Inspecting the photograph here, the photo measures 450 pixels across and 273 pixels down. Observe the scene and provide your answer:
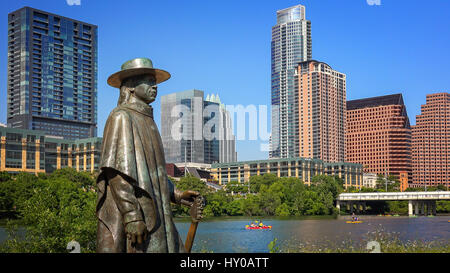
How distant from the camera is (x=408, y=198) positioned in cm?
12306

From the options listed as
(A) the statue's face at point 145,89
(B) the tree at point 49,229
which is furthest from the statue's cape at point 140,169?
(B) the tree at point 49,229

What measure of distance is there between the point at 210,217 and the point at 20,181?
35234 millimetres

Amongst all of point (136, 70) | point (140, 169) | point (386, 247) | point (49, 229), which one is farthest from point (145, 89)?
point (386, 247)

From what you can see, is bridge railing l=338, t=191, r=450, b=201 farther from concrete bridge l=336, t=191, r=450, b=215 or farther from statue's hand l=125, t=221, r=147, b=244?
statue's hand l=125, t=221, r=147, b=244

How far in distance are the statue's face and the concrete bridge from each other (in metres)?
122

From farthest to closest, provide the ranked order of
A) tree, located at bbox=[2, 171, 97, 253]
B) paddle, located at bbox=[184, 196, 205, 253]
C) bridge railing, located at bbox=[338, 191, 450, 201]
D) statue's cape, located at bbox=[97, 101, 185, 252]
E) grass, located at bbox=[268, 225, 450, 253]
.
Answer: bridge railing, located at bbox=[338, 191, 450, 201], grass, located at bbox=[268, 225, 450, 253], tree, located at bbox=[2, 171, 97, 253], paddle, located at bbox=[184, 196, 205, 253], statue's cape, located at bbox=[97, 101, 185, 252]

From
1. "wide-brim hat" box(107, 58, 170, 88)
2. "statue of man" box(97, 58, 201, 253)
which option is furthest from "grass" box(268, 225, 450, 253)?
"wide-brim hat" box(107, 58, 170, 88)

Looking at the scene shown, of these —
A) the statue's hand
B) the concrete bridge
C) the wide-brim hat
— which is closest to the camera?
the statue's hand

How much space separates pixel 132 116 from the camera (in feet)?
29.2

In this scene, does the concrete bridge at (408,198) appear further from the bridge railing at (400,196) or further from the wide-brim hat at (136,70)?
the wide-brim hat at (136,70)

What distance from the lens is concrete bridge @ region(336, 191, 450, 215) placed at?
12219 centimetres

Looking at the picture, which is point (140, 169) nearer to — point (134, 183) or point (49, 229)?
point (134, 183)
